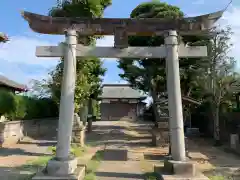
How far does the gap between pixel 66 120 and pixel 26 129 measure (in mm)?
10662

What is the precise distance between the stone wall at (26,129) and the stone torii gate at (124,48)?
7.40 metres

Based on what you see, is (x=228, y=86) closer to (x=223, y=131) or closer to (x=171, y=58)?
(x=223, y=131)

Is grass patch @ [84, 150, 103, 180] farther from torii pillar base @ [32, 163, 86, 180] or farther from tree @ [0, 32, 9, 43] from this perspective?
tree @ [0, 32, 9, 43]

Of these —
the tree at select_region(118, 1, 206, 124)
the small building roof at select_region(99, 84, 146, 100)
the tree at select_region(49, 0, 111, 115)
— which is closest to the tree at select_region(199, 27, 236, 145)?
the tree at select_region(118, 1, 206, 124)

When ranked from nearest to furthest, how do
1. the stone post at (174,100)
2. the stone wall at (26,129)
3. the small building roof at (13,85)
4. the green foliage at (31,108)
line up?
the stone post at (174,100) < the stone wall at (26,129) < the green foliage at (31,108) < the small building roof at (13,85)

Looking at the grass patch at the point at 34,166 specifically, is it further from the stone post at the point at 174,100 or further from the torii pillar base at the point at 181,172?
the stone post at the point at 174,100

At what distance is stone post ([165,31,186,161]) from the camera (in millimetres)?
6609

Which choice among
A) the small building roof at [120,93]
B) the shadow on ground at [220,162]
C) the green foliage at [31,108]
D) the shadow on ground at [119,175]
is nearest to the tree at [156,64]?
the shadow on ground at [220,162]

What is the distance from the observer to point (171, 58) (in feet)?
22.9

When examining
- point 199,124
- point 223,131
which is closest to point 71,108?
point 223,131

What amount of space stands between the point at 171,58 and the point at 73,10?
25.5 feet

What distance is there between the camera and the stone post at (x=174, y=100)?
260 inches

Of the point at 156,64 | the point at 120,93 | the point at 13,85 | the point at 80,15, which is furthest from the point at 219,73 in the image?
the point at 120,93

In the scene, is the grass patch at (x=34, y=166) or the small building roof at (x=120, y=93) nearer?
the grass patch at (x=34, y=166)
